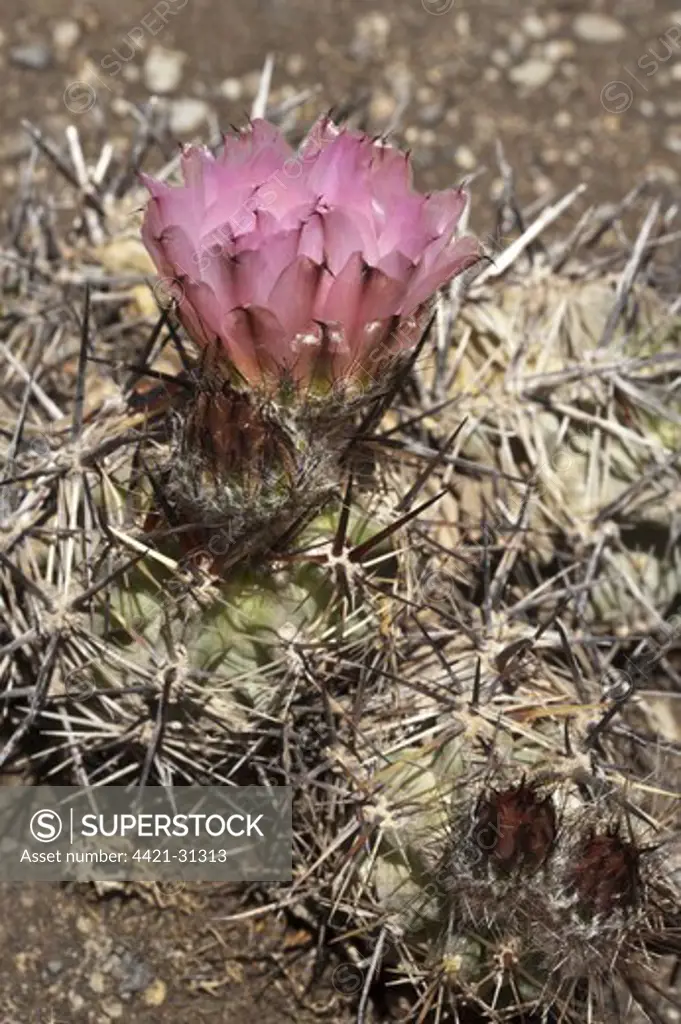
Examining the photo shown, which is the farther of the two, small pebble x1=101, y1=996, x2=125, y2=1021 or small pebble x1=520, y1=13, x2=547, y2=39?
small pebble x1=520, y1=13, x2=547, y2=39

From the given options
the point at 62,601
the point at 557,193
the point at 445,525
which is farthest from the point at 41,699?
the point at 557,193

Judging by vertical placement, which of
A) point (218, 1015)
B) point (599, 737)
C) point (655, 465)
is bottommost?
point (218, 1015)

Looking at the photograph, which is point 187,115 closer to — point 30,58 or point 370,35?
point 30,58

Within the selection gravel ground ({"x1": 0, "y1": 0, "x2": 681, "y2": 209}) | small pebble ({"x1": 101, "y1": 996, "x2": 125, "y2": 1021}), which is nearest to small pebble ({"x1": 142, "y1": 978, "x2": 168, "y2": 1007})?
small pebble ({"x1": 101, "y1": 996, "x2": 125, "y2": 1021})

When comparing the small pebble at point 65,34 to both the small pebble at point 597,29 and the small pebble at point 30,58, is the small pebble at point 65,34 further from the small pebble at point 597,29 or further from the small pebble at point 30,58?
the small pebble at point 597,29

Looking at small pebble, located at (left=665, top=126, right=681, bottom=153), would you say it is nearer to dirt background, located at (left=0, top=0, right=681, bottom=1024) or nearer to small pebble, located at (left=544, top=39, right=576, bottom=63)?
dirt background, located at (left=0, top=0, right=681, bottom=1024)

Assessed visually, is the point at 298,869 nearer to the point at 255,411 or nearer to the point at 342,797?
the point at 342,797
